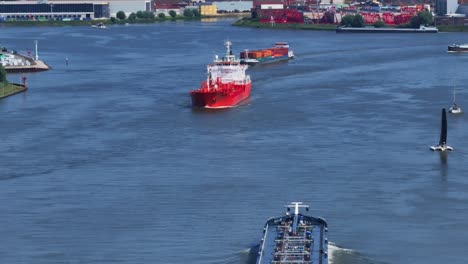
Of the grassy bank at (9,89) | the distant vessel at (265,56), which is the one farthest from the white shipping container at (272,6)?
the grassy bank at (9,89)

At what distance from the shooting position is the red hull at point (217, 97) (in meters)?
17.2

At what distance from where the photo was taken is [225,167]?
12125 millimetres

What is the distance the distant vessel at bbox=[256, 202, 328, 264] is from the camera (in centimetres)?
788

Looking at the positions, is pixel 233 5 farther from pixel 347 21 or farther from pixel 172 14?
pixel 347 21

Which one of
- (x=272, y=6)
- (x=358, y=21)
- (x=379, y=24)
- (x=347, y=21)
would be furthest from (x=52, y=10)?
(x=379, y=24)

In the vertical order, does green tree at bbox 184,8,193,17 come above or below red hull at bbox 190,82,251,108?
below

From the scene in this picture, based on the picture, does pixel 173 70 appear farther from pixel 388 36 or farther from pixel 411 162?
Answer: pixel 388 36

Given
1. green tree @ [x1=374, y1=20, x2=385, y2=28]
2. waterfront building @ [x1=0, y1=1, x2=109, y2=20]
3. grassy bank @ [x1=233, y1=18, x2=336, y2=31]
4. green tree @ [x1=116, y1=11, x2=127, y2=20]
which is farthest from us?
waterfront building @ [x1=0, y1=1, x2=109, y2=20]

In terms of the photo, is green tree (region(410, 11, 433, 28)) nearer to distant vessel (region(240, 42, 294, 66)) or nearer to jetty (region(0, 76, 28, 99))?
distant vessel (region(240, 42, 294, 66))

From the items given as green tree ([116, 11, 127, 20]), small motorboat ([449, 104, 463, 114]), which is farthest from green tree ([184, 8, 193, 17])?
small motorboat ([449, 104, 463, 114])

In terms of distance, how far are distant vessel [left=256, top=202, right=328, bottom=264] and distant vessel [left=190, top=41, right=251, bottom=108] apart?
8632 mm

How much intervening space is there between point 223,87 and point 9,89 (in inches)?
162

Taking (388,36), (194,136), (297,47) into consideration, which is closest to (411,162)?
(194,136)

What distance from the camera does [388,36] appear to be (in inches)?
1480
